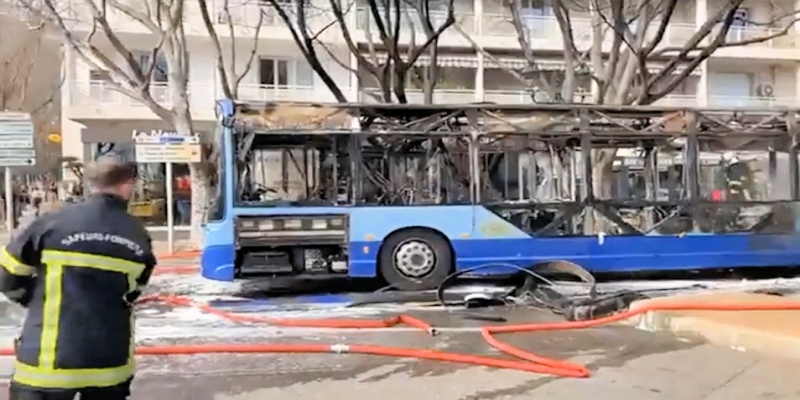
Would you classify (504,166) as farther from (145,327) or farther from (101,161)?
(101,161)

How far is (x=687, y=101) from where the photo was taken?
34.7 metres

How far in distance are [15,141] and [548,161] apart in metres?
8.73

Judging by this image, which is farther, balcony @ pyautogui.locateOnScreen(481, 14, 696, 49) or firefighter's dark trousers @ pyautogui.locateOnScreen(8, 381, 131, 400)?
balcony @ pyautogui.locateOnScreen(481, 14, 696, 49)

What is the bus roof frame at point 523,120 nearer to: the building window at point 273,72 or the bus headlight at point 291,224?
the bus headlight at point 291,224

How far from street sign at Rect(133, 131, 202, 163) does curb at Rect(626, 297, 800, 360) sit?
11465mm

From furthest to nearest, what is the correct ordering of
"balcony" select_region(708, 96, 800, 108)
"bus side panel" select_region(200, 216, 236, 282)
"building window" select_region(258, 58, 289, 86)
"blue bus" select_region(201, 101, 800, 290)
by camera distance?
"balcony" select_region(708, 96, 800, 108), "building window" select_region(258, 58, 289, 86), "blue bus" select_region(201, 101, 800, 290), "bus side panel" select_region(200, 216, 236, 282)

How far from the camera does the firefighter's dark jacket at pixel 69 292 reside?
3613mm

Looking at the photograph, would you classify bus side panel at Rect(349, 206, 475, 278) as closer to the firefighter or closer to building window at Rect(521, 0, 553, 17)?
the firefighter

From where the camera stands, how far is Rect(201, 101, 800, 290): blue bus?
12.5 metres

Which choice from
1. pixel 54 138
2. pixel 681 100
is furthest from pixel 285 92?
pixel 681 100

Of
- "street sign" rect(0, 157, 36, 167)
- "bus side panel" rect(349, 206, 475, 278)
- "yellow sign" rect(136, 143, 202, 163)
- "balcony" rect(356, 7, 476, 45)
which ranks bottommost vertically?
"bus side panel" rect(349, 206, 475, 278)

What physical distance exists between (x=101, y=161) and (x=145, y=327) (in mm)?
6723

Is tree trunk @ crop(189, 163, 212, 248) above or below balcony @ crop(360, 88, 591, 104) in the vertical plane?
below

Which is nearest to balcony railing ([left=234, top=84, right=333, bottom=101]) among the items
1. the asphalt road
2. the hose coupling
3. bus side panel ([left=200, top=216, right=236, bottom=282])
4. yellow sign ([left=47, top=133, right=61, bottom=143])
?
yellow sign ([left=47, top=133, right=61, bottom=143])
